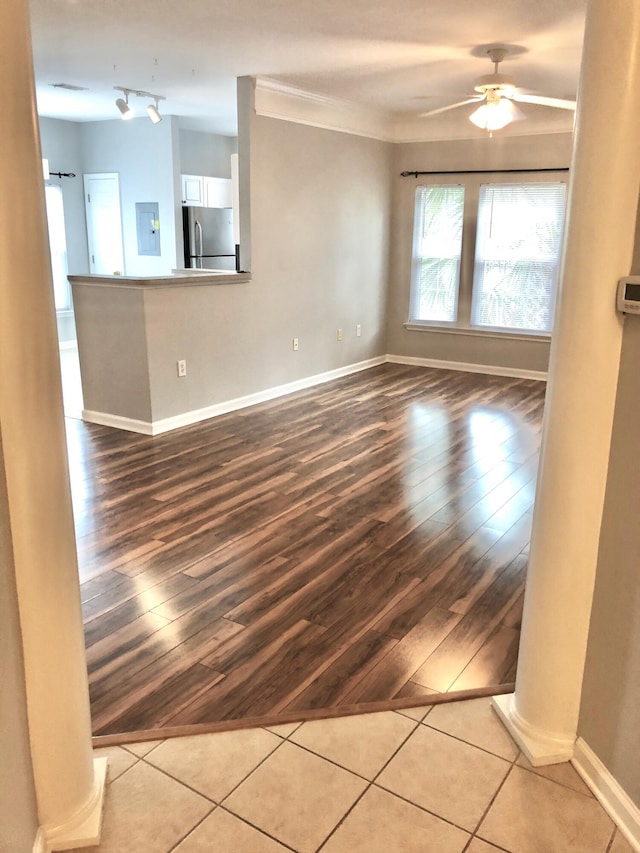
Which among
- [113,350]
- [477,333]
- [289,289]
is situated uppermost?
[289,289]

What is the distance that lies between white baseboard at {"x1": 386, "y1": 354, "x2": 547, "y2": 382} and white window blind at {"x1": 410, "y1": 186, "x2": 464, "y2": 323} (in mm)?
457

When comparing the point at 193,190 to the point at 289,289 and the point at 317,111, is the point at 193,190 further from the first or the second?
the point at 289,289

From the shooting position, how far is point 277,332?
6160mm

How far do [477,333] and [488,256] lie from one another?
0.79m

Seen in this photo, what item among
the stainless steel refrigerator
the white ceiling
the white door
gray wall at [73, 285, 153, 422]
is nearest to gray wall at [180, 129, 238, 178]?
the stainless steel refrigerator

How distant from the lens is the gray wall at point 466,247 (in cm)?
Answer: 666

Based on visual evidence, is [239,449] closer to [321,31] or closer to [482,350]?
[321,31]

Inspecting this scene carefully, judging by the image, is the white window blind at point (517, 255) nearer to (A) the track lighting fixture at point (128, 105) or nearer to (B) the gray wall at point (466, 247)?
(B) the gray wall at point (466, 247)

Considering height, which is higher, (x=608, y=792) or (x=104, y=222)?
(x=104, y=222)

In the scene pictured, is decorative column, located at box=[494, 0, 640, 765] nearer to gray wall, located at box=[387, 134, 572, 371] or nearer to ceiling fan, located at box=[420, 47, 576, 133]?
ceiling fan, located at box=[420, 47, 576, 133]

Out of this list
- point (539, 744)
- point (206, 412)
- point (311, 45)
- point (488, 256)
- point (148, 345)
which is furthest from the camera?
Result: point (488, 256)

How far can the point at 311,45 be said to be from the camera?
4.39 m

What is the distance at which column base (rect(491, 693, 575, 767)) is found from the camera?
1.89 metres

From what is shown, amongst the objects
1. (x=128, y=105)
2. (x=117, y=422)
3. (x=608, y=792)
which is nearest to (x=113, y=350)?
(x=117, y=422)
